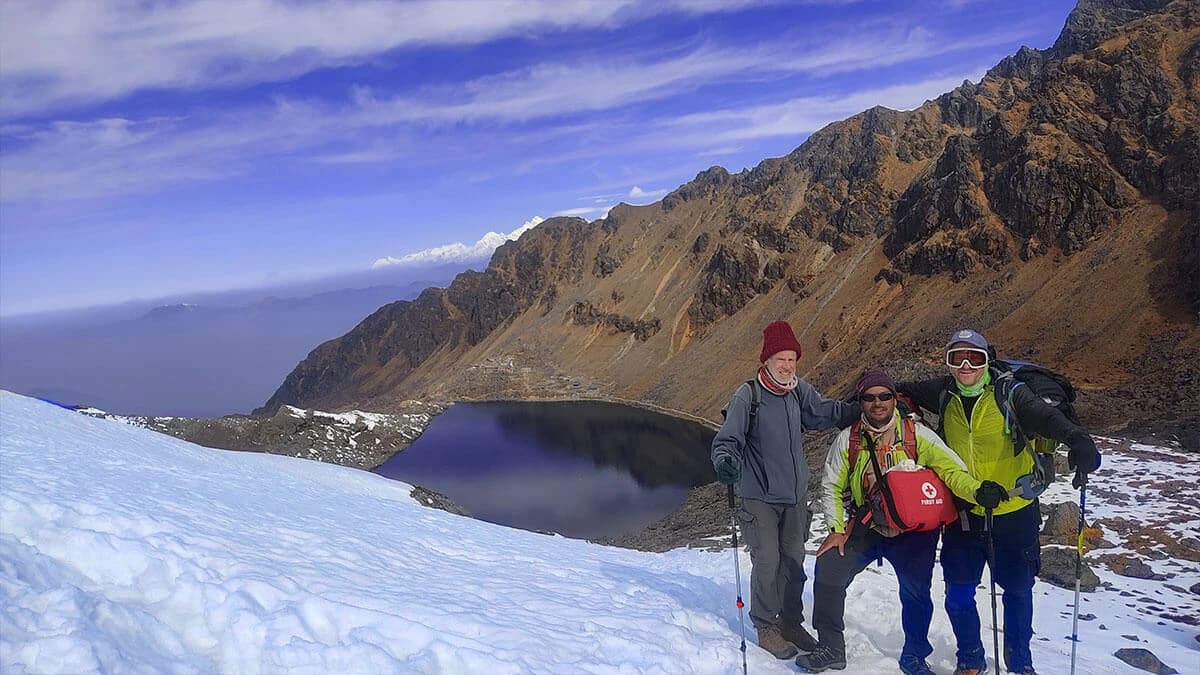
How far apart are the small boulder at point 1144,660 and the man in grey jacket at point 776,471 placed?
3553 mm

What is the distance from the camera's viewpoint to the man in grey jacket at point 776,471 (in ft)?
19.4

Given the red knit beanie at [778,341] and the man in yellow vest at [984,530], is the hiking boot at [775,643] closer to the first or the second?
the man in yellow vest at [984,530]

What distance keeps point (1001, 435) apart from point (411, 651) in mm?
4987

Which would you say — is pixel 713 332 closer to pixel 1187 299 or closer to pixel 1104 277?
pixel 1104 277

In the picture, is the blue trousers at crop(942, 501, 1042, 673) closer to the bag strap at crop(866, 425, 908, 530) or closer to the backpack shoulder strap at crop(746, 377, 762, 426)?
the bag strap at crop(866, 425, 908, 530)

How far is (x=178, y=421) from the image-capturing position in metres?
45.5

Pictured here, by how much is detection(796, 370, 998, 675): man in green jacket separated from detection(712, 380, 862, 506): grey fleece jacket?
0.28 m

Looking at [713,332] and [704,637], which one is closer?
[704,637]

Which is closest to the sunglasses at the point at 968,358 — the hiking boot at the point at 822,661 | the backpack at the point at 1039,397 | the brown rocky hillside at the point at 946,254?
the backpack at the point at 1039,397

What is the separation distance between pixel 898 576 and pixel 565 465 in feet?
157

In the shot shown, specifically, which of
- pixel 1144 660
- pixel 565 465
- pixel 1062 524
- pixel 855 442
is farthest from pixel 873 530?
pixel 565 465

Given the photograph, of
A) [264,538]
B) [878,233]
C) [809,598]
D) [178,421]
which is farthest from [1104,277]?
[178,421]

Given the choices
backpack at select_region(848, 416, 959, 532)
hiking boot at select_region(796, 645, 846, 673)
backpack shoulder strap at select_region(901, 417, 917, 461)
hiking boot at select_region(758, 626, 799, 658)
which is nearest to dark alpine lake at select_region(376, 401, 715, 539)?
hiking boot at select_region(758, 626, 799, 658)

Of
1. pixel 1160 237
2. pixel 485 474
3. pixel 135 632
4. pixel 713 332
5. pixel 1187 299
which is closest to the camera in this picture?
pixel 135 632
